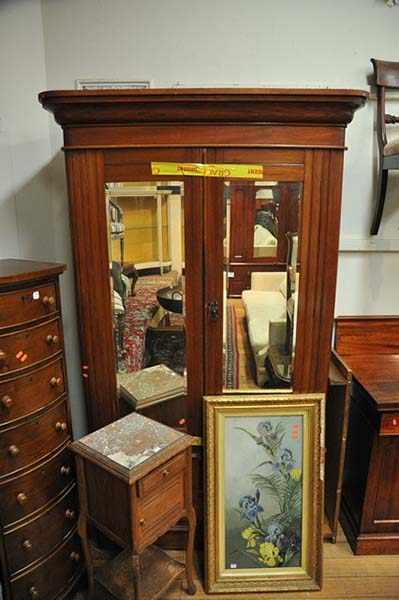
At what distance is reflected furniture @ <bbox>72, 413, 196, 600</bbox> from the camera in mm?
1245

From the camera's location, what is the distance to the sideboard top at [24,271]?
1186mm

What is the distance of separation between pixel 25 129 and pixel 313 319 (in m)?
1.44

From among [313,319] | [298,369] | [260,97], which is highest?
[260,97]

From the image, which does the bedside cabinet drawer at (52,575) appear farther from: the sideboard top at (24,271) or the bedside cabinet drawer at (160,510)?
the sideboard top at (24,271)

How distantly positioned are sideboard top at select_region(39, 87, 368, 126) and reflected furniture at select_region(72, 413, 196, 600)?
107cm

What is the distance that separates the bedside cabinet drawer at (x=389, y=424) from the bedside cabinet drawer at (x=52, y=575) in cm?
129

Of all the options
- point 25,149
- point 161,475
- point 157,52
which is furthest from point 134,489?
point 157,52

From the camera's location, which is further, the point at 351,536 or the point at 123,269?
the point at 351,536

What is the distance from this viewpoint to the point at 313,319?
1.49m

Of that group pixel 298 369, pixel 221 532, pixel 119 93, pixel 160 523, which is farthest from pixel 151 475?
pixel 119 93

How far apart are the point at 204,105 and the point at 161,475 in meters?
1.23

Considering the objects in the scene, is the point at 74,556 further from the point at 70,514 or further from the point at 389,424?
the point at 389,424

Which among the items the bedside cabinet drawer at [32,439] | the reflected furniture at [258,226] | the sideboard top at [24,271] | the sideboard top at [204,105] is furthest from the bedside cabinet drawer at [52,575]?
the sideboard top at [204,105]

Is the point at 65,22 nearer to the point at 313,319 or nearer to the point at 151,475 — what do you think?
the point at 313,319
